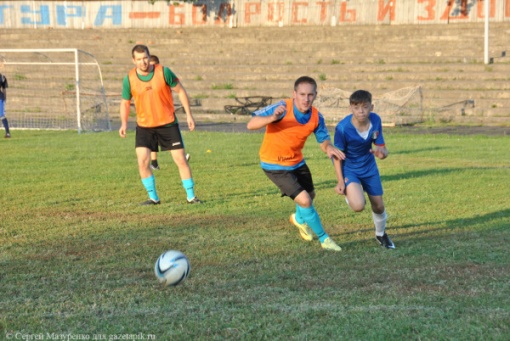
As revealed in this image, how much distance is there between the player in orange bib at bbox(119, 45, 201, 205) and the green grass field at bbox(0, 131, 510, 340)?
41 cm

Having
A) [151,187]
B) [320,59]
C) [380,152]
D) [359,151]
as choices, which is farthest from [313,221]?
[320,59]

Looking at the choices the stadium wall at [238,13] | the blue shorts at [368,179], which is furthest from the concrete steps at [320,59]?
the blue shorts at [368,179]

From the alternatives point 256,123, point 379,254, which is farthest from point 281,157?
point 379,254

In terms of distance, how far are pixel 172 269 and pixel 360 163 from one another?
2.70 m

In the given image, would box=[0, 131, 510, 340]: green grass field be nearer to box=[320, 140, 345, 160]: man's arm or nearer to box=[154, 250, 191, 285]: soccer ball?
box=[154, 250, 191, 285]: soccer ball

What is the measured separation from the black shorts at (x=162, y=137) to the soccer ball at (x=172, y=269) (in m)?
4.65

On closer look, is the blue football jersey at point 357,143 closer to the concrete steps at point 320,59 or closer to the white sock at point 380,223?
the white sock at point 380,223

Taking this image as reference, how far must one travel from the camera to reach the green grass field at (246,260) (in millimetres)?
5070

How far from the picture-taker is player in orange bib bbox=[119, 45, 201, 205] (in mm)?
10430

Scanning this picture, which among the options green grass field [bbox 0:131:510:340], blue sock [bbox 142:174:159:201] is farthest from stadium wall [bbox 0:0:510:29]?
blue sock [bbox 142:174:159:201]

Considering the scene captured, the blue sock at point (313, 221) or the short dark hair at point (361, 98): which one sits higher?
the short dark hair at point (361, 98)

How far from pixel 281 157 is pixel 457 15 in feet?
93.5

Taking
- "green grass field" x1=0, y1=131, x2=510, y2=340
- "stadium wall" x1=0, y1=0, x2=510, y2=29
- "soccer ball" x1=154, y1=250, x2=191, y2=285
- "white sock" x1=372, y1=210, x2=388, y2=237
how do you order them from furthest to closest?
1. "stadium wall" x1=0, y1=0, x2=510, y2=29
2. "white sock" x1=372, y1=210, x2=388, y2=237
3. "soccer ball" x1=154, y1=250, x2=191, y2=285
4. "green grass field" x1=0, y1=131, x2=510, y2=340

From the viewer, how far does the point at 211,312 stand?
534 cm
